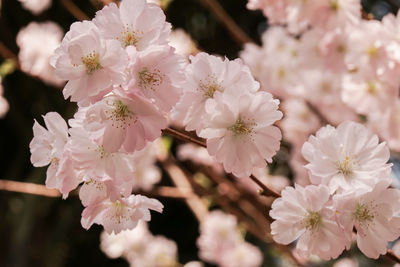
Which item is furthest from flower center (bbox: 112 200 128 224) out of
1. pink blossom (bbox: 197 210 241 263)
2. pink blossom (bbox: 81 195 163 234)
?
pink blossom (bbox: 197 210 241 263)

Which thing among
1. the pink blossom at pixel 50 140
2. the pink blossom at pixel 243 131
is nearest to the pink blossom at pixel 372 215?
the pink blossom at pixel 243 131

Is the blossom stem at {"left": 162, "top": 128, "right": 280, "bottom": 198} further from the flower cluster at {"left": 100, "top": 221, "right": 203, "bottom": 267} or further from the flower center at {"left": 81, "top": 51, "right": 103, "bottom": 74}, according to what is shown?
the flower cluster at {"left": 100, "top": 221, "right": 203, "bottom": 267}

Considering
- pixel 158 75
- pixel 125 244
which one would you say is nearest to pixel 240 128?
pixel 158 75

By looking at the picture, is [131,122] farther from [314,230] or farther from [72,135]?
[314,230]

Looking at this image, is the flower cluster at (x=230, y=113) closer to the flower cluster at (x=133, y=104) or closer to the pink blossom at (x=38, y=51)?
the flower cluster at (x=133, y=104)

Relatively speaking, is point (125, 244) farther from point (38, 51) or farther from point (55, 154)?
point (55, 154)

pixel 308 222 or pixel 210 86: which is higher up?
pixel 210 86
